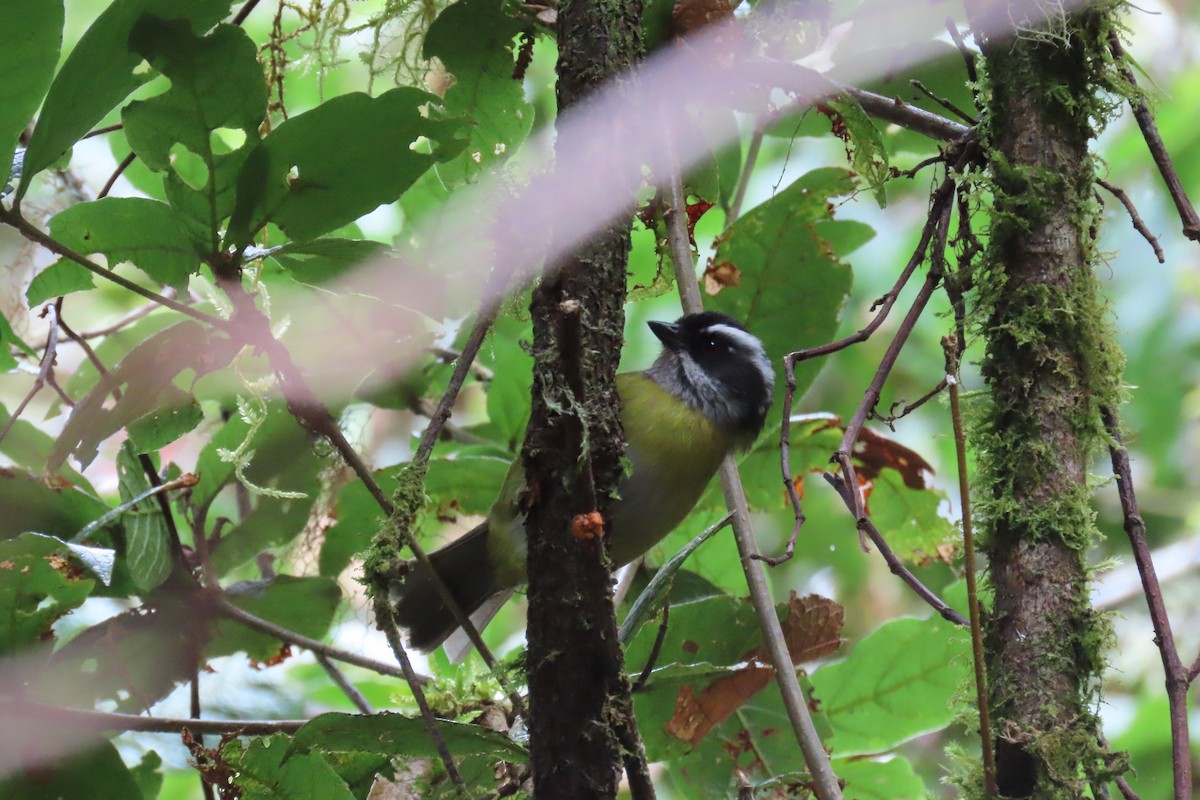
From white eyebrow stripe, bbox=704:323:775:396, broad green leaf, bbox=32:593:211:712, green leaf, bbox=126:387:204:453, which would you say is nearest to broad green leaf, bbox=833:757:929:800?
white eyebrow stripe, bbox=704:323:775:396

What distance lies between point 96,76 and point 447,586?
1.36 meters

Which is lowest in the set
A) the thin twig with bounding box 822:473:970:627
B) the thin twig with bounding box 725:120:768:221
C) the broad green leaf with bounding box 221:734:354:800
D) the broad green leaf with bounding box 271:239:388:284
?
the broad green leaf with bounding box 221:734:354:800

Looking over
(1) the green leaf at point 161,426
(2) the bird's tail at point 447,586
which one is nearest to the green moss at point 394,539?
(1) the green leaf at point 161,426

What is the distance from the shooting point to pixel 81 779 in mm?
1577

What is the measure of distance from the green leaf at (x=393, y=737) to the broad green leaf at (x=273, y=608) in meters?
0.54

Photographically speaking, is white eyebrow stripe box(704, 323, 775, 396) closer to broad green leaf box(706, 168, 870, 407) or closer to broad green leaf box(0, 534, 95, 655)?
broad green leaf box(706, 168, 870, 407)

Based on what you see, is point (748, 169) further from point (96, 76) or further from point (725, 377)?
point (96, 76)

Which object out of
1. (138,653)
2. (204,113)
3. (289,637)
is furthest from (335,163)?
(138,653)

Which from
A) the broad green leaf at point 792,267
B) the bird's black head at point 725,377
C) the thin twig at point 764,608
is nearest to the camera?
the thin twig at point 764,608

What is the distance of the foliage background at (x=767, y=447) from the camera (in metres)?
2.00

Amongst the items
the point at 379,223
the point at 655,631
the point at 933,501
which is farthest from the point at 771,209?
the point at 379,223

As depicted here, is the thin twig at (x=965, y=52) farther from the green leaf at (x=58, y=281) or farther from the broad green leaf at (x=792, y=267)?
the green leaf at (x=58, y=281)

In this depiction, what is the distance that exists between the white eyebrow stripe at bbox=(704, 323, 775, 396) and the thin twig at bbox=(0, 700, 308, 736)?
1177 mm

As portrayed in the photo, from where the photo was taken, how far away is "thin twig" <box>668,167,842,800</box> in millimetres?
1519
